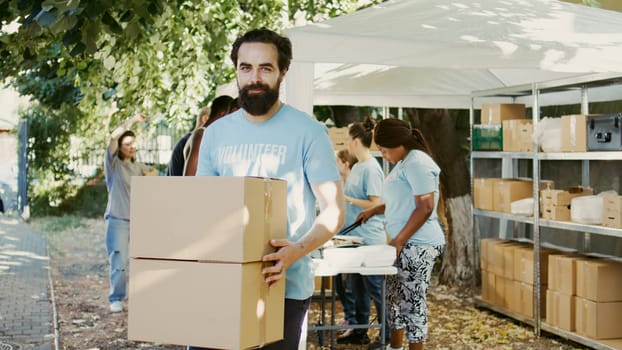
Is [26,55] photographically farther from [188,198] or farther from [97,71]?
[188,198]

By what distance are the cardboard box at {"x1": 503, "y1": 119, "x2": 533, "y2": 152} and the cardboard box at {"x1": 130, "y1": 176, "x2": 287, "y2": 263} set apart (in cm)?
610

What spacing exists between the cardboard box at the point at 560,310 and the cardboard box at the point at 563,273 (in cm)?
5

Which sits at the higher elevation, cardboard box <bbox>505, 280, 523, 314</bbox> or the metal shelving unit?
the metal shelving unit

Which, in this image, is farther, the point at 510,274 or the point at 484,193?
the point at 484,193

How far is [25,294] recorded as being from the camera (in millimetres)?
11266

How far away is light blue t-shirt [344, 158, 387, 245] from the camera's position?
7527 millimetres

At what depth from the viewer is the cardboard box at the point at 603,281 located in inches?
298

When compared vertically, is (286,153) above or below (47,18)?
below

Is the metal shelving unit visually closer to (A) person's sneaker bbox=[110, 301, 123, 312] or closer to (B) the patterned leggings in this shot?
(B) the patterned leggings

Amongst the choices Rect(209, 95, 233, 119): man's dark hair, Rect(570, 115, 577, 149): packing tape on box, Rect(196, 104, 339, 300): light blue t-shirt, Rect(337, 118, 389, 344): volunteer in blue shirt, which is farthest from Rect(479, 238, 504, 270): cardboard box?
Rect(196, 104, 339, 300): light blue t-shirt

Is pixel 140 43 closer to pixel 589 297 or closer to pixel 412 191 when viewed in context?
pixel 412 191

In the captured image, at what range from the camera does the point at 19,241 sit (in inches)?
692

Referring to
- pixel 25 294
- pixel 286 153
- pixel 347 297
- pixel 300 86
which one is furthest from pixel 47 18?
pixel 25 294

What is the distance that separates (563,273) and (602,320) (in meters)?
0.63
